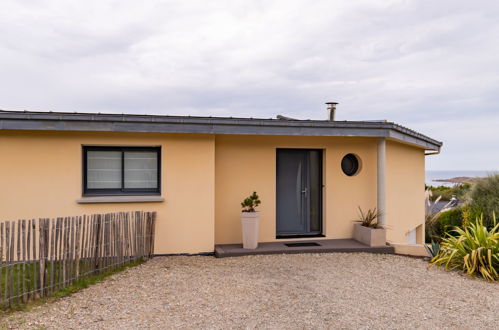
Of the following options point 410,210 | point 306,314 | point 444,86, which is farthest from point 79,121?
point 444,86

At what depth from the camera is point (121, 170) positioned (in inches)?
307

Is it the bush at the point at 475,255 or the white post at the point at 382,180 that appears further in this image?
the white post at the point at 382,180

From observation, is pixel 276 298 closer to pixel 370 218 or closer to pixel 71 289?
pixel 71 289

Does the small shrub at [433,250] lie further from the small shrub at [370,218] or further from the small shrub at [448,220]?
the small shrub at [448,220]

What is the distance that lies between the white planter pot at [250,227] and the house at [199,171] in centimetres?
69

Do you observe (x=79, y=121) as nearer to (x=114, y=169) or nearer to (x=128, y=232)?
(x=114, y=169)

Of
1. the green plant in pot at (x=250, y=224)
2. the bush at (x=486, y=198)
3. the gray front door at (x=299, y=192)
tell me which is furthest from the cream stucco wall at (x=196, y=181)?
the bush at (x=486, y=198)

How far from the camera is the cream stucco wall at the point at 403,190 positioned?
32.4ft

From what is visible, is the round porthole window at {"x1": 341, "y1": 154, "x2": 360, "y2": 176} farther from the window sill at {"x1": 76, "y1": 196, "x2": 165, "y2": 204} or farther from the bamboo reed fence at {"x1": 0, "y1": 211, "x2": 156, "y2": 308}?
the bamboo reed fence at {"x1": 0, "y1": 211, "x2": 156, "y2": 308}

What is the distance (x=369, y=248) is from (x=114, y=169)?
591 centimetres

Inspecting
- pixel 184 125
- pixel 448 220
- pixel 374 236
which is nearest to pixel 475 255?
pixel 374 236

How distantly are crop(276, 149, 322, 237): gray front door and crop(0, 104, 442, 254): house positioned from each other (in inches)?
1.0

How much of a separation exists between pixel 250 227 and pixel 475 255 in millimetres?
4417

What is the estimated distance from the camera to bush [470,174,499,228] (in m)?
13.4
